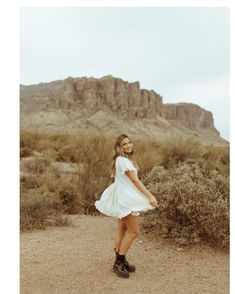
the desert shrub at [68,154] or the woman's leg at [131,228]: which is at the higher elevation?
the desert shrub at [68,154]

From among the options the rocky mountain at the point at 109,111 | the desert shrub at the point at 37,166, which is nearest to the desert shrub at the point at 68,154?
the desert shrub at the point at 37,166

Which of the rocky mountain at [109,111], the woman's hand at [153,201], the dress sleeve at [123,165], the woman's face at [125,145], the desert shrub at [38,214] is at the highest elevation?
the rocky mountain at [109,111]

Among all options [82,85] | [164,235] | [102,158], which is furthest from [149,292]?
[82,85]

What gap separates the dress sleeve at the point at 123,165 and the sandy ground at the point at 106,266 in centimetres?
124

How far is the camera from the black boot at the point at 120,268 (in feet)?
17.2

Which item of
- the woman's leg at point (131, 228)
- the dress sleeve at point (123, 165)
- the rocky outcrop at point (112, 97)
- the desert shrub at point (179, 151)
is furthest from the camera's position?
the rocky outcrop at point (112, 97)

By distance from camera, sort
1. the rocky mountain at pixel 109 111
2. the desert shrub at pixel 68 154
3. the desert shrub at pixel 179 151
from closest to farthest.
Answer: the desert shrub at pixel 179 151 → the desert shrub at pixel 68 154 → the rocky mountain at pixel 109 111

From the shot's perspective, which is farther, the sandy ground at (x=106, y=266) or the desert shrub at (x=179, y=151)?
the desert shrub at (x=179, y=151)

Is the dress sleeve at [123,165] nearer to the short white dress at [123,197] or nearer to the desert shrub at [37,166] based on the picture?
the short white dress at [123,197]

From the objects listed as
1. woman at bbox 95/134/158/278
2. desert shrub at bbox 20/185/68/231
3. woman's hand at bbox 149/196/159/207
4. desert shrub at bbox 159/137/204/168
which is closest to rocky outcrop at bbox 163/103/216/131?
desert shrub at bbox 159/137/204/168

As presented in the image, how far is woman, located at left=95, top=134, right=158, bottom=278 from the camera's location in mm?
5102

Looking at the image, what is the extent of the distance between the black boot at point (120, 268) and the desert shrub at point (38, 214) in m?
2.51

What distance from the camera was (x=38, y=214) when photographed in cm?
788
